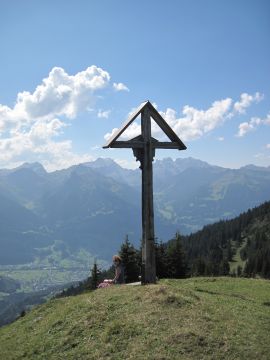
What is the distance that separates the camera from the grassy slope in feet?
39.4

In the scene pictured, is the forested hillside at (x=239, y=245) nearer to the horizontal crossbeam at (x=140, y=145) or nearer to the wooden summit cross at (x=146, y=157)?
the horizontal crossbeam at (x=140, y=145)

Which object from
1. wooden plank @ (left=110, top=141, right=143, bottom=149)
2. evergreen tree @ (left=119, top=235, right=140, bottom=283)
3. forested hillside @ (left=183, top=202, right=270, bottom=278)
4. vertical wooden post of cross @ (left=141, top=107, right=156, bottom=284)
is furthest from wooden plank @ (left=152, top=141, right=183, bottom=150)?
forested hillside @ (left=183, top=202, right=270, bottom=278)

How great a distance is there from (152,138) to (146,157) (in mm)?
905

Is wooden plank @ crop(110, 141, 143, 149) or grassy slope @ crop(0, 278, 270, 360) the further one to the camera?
wooden plank @ crop(110, 141, 143, 149)

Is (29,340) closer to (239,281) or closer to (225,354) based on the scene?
(225,354)

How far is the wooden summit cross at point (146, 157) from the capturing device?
18.1m

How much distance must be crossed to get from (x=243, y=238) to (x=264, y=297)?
6366 inches

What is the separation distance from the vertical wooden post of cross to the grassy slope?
4.03 ft

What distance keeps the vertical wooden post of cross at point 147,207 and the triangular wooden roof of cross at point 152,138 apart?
0.22m

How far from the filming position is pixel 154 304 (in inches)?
579

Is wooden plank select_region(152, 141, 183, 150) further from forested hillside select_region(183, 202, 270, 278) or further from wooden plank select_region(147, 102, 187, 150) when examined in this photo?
forested hillside select_region(183, 202, 270, 278)

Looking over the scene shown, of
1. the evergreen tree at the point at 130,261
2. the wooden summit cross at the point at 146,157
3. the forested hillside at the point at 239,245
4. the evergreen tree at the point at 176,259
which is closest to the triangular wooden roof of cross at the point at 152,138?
the wooden summit cross at the point at 146,157

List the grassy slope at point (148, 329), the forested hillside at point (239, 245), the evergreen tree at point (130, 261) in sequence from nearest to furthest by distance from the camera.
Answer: the grassy slope at point (148, 329), the evergreen tree at point (130, 261), the forested hillside at point (239, 245)

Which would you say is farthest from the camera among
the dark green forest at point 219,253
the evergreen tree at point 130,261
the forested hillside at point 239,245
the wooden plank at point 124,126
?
the forested hillside at point 239,245
